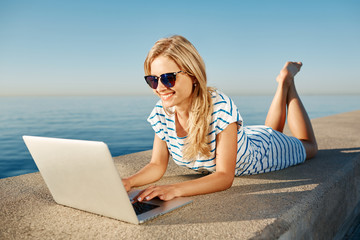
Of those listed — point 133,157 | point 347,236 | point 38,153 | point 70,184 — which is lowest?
point 347,236

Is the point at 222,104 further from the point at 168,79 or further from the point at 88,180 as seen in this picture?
the point at 88,180

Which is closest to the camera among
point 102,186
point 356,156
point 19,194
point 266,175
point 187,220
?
point 102,186

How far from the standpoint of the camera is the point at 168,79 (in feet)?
7.18

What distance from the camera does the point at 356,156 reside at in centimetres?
356

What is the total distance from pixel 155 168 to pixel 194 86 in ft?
2.56

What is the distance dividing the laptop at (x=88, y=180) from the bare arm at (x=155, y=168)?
379 mm

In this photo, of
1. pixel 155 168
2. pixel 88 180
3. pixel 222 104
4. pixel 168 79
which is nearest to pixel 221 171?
pixel 222 104

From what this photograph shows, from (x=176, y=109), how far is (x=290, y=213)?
3.74 ft

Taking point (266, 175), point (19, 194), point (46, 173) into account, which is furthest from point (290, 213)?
point (19, 194)

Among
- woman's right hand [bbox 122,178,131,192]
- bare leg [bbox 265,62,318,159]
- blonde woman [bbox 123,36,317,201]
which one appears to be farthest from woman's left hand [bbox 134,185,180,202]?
bare leg [bbox 265,62,318,159]

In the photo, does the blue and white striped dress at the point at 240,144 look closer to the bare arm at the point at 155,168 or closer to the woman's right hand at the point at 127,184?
the bare arm at the point at 155,168

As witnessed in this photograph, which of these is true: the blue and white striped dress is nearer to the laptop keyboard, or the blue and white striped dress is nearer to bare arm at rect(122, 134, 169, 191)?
bare arm at rect(122, 134, 169, 191)

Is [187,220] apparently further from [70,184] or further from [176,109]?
[176,109]

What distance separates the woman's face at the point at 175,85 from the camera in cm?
220
